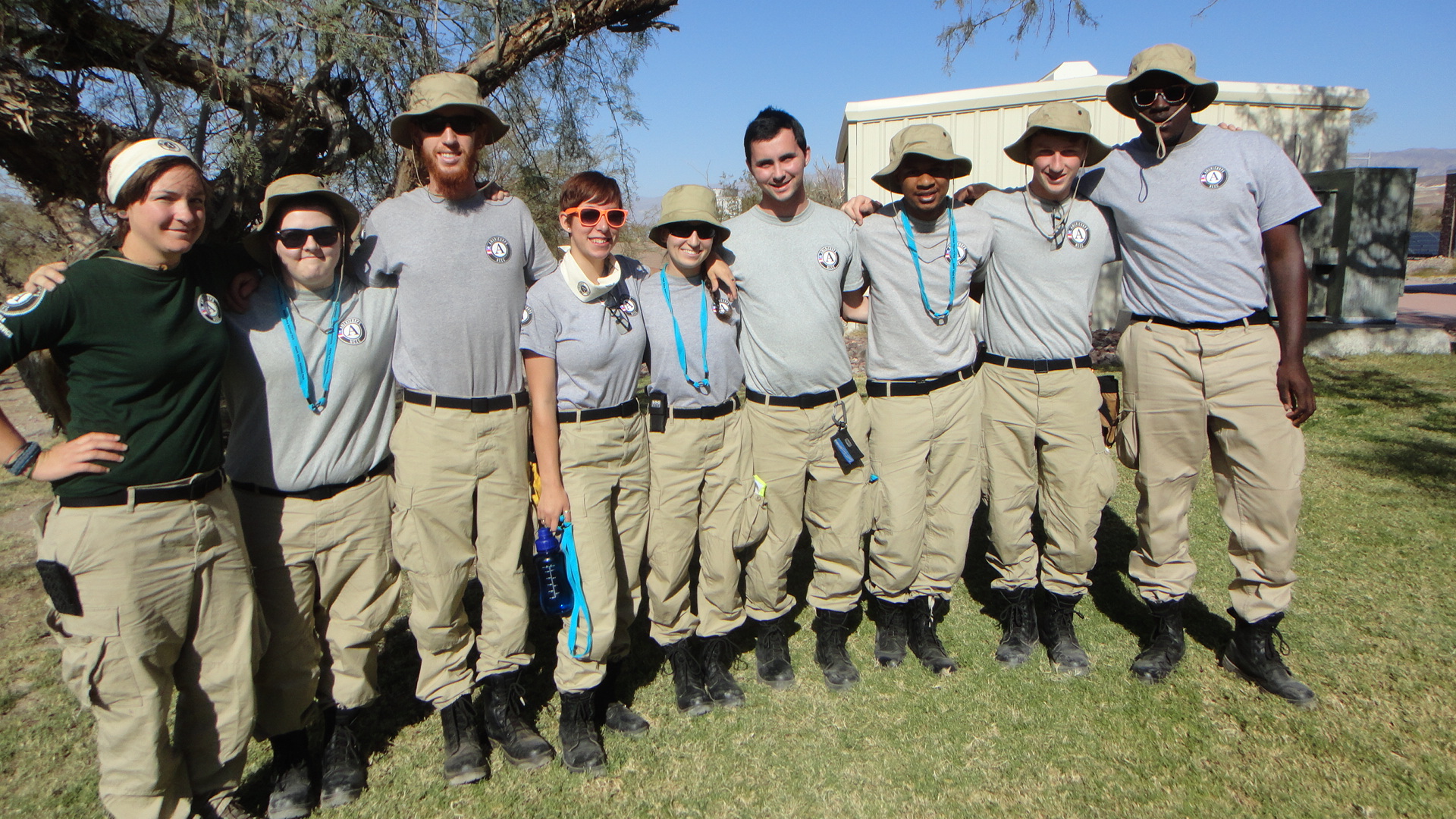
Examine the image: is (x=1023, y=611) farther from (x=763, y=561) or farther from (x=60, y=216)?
(x=60, y=216)

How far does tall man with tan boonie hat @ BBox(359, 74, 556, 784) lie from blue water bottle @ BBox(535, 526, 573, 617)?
0.38 ft

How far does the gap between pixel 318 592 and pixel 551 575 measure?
84 centimetres

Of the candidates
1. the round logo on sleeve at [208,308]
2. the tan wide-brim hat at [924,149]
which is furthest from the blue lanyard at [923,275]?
the round logo on sleeve at [208,308]

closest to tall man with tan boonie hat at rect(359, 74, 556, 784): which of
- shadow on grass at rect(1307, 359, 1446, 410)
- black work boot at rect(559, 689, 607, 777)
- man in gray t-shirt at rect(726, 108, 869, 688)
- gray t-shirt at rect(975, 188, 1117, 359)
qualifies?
black work boot at rect(559, 689, 607, 777)

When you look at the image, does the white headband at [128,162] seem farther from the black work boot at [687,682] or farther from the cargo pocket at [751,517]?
the black work boot at [687,682]

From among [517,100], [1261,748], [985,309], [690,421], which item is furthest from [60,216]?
[1261,748]

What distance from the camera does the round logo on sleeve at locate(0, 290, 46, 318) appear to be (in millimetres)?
2279

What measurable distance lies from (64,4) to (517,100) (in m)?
2.77

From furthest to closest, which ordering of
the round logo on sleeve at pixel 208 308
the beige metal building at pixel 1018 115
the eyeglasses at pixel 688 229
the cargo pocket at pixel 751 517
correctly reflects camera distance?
1. the beige metal building at pixel 1018 115
2. the cargo pocket at pixel 751 517
3. the eyeglasses at pixel 688 229
4. the round logo on sleeve at pixel 208 308

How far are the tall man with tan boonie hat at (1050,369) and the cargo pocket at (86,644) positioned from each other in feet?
10.8

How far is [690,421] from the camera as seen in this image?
11.1 ft

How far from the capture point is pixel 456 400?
3.07 m

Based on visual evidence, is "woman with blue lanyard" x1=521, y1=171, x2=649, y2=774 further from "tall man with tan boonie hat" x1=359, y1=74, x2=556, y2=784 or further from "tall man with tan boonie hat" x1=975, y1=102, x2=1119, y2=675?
"tall man with tan boonie hat" x1=975, y1=102, x2=1119, y2=675

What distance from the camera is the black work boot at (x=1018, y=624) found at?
3.90 metres
